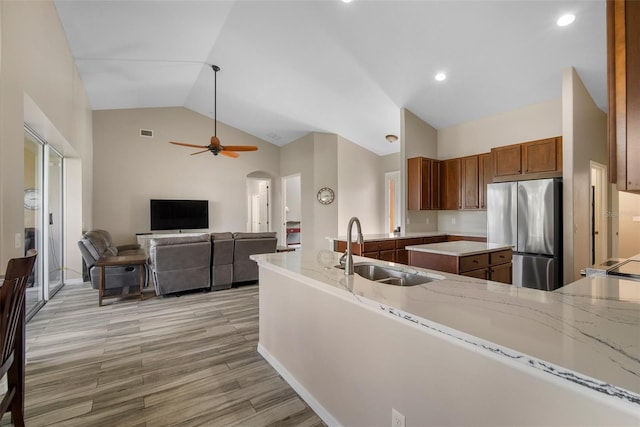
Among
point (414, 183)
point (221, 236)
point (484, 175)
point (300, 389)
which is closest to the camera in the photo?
point (300, 389)

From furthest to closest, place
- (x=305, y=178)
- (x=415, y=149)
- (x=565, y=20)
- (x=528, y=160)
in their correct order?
(x=305, y=178) → (x=415, y=149) → (x=528, y=160) → (x=565, y=20)

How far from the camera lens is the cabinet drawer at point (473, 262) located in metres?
2.92

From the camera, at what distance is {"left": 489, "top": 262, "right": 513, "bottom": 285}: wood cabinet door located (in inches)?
129

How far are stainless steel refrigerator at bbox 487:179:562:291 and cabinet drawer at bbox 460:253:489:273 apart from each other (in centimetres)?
116

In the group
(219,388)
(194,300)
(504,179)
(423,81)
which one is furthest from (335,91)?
(219,388)

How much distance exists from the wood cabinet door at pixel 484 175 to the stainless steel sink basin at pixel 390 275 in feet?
12.0

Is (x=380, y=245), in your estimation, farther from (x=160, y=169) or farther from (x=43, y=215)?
(x=160, y=169)

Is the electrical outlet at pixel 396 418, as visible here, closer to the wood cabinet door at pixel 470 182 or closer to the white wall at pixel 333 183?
the wood cabinet door at pixel 470 182

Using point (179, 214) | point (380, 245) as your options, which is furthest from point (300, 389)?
point (179, 214)

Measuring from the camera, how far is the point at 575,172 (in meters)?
3.69

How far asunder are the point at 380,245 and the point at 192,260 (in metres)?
2.81

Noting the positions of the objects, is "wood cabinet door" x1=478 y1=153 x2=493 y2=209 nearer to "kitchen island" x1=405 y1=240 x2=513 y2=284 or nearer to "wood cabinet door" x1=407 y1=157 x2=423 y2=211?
"wood cabinet door" x1=407 y1=157 x2=423 y2=211

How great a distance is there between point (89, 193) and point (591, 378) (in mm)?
7218

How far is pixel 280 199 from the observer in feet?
27.3
